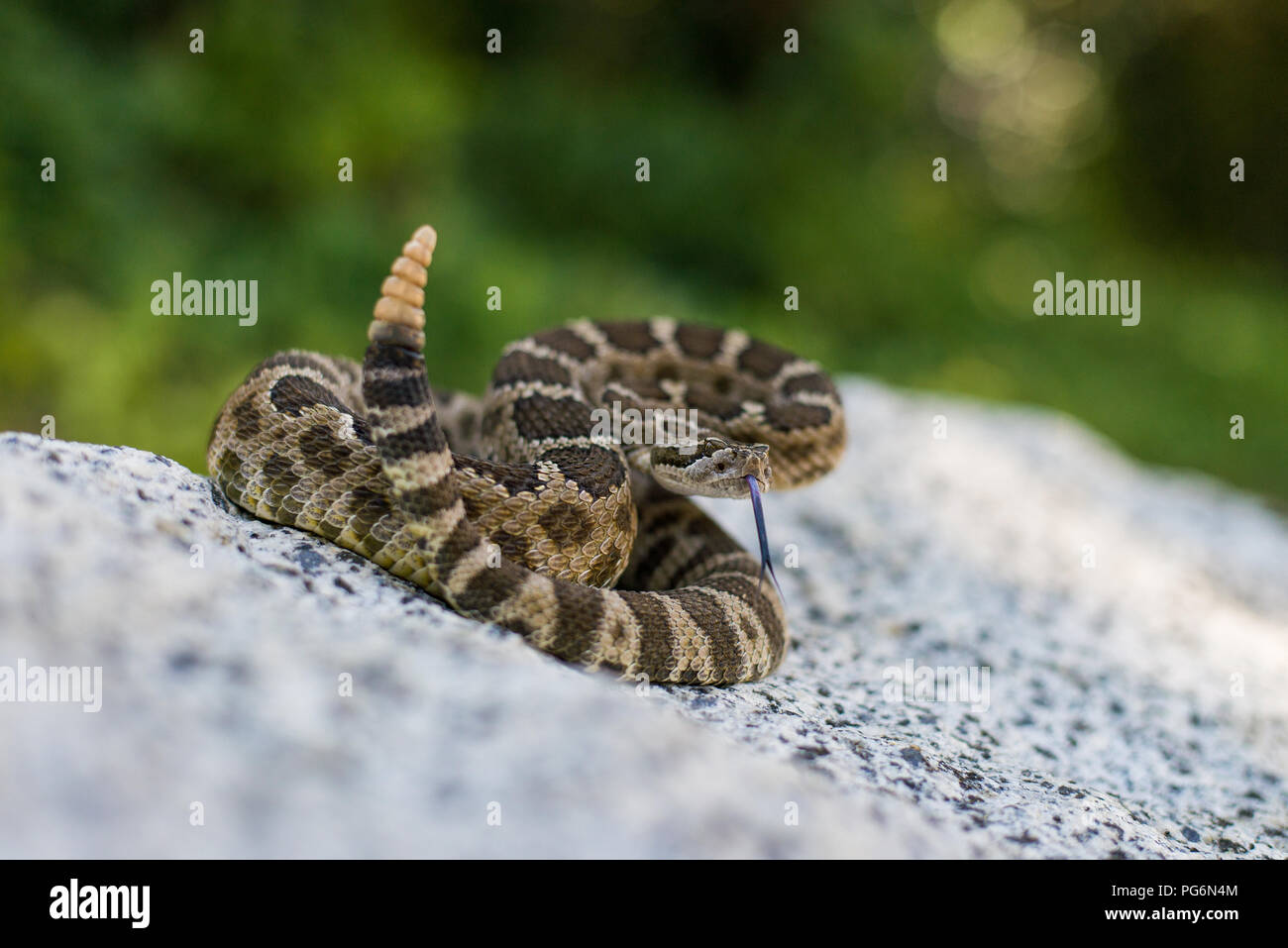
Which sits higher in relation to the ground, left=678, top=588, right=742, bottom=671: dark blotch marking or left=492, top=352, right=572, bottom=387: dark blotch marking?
left=492, top=352, right=572, bottom=387: dark blotch marking

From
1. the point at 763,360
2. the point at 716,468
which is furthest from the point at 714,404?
the point at 716,468

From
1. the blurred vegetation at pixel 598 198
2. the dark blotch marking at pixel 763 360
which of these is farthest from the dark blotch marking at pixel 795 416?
the blurred vegetation at pixel 598 198

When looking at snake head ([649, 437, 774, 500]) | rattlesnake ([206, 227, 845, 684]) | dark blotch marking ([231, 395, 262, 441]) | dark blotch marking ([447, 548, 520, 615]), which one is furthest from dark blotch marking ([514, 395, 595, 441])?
dark blotch marking ([447, 548, 520, 615])

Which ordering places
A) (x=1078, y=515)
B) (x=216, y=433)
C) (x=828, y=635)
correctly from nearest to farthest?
(x=216, y=433), (x=828, y=635), (x=1078, y=515)

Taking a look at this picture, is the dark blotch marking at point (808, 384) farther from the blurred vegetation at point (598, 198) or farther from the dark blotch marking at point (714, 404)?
the blurred vegetation at point (598, 198)

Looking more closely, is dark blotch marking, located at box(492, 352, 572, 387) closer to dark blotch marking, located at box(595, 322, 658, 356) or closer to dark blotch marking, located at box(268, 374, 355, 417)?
dark blotch marking, located at box(595, 322, 658, 356)
